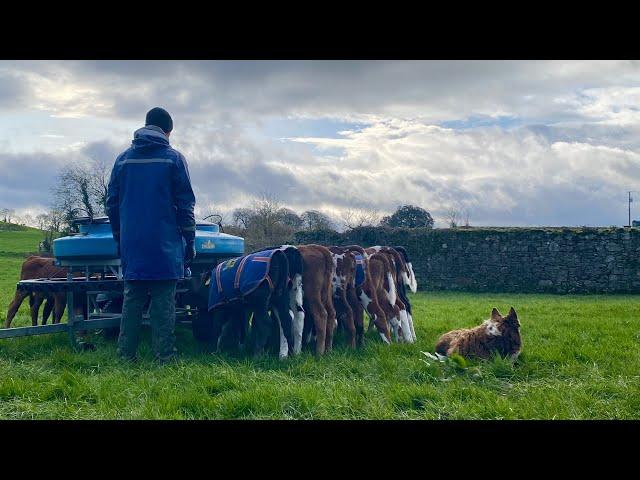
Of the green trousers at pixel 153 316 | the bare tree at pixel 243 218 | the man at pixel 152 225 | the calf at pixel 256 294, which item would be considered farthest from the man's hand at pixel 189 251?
the bare tree at pixel 243 218

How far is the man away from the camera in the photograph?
6176mm

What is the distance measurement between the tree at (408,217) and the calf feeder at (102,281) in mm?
18004

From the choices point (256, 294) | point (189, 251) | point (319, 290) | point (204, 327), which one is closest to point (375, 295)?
point (319, 290)

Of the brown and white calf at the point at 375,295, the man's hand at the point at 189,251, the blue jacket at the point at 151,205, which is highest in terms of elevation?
the blue jacket at the point at 151,205

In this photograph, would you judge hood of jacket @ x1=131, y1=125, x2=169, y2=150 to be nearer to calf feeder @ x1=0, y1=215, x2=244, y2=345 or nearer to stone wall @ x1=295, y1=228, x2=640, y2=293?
calf feeder @ x1=0, y1=215, x2=244, y2=345

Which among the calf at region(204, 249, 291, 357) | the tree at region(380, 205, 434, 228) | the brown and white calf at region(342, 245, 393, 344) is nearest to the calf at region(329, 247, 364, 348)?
the brown and white calf at region(342, 245, 393, 344)

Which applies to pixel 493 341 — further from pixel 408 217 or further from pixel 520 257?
pixel 408 217

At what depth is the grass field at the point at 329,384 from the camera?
450 centimetres

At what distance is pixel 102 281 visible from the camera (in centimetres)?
704

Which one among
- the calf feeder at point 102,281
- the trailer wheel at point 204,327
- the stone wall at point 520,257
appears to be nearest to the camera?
the calf feeder at point 102,281

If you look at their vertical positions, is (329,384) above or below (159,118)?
below

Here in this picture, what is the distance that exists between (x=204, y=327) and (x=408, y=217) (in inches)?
795

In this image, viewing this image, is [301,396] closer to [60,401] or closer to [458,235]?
[60,401]

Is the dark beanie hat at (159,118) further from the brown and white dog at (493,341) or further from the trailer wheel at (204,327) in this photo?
the brown and white dog at (493,341)
